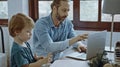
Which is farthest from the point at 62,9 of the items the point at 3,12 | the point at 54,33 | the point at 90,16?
the point at 3,12

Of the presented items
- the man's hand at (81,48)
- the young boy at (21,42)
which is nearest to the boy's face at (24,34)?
the young boy at (21,42)

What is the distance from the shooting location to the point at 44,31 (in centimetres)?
203

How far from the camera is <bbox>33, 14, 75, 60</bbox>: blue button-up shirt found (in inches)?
77.9

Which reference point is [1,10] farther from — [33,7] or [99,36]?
[99,36]

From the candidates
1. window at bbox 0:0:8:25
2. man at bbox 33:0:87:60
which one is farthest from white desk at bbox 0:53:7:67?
man at bbox 33:0:87:60

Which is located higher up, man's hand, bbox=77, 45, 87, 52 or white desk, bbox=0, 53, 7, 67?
man's hand, bbox=77, 45, 87, 52

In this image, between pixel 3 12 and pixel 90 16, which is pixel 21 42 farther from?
pixel 3 12

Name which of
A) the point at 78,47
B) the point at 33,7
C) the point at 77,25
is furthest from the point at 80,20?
the point at 78,47

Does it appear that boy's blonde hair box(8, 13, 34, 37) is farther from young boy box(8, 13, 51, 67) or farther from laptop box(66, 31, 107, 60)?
laptop box(66, 31, 107, 60)

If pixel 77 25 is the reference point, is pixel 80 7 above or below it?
above

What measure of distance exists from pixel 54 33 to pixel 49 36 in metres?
0.16

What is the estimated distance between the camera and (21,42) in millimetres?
1656

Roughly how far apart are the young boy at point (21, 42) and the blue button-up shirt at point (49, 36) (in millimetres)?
361

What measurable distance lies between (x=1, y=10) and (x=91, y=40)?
2.41 m
